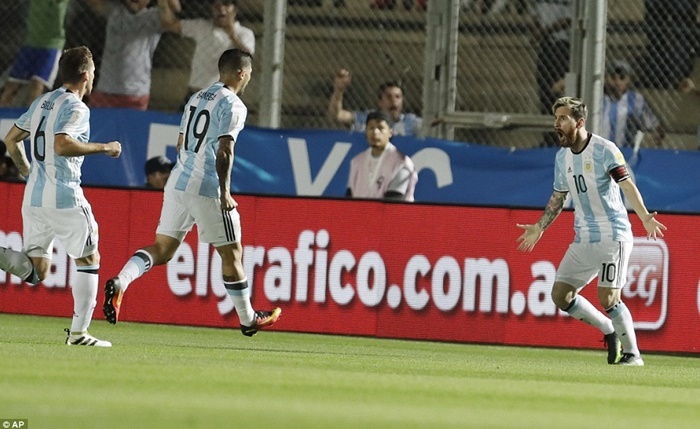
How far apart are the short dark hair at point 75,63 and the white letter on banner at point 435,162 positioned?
5.16 m

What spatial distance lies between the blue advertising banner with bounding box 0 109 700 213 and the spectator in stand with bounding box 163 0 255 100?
1.86 ft

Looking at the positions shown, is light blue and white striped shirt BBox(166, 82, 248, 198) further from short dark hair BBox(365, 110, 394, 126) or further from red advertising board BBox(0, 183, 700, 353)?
short dark hair BBox(365, 110, 394, 126)

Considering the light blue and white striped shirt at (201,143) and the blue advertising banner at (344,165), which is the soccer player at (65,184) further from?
the blue advertising banner at (344,165)

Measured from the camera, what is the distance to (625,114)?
1465 centimetres

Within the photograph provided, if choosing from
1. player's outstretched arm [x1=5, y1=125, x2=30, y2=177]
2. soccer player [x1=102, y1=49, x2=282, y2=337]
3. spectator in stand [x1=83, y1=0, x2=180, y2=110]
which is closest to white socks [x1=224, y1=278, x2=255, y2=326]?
soccer player [x1=102, y1=49, x2=282, y2=337]

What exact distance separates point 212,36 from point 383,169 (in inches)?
93.2

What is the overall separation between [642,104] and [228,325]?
4.87 metres

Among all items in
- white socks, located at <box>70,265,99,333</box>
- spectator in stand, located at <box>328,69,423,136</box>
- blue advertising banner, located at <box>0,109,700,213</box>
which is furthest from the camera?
spectator in stand, located at <box>328,69,423,136</box>

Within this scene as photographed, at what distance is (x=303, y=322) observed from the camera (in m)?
13.2

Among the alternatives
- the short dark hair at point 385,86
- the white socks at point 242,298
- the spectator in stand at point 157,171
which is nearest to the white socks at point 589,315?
the white socks at point 242,298

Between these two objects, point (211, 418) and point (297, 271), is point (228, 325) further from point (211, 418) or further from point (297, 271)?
point (211, 418)

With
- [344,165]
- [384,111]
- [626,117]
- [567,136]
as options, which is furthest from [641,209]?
[384,111]

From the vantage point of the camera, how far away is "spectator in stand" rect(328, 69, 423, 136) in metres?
14.8

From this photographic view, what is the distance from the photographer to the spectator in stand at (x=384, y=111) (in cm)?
1478
